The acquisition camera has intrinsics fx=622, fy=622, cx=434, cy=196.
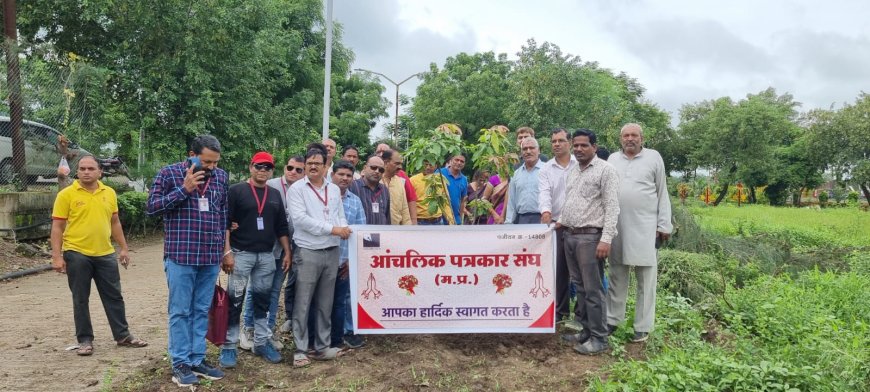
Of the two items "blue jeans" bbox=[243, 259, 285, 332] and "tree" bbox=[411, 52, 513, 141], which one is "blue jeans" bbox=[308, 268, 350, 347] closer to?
"blue jeans" bbox=[243, 259, 285, 332]

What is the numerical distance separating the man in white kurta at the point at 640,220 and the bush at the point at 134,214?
1096cm

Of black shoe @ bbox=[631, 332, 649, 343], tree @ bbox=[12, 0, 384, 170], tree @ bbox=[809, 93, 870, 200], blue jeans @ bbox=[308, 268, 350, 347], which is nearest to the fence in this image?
tree @ bbox=[12, 0, 384, 170]

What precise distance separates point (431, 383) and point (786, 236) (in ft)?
42.0

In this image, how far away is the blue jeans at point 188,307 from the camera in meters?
4.30

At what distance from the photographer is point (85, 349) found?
516 cm

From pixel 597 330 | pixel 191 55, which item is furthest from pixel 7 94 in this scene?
pixel 597 330

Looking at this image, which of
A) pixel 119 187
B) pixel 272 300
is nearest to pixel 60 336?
pixel 272 300

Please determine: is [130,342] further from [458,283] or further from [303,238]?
[458,283]

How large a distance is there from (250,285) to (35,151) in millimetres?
9242

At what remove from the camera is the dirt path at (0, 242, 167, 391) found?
15.2 feet

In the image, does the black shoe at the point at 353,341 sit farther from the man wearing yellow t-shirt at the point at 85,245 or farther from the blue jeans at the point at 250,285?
the man wearing yellow t-shirt at the point at 85,245

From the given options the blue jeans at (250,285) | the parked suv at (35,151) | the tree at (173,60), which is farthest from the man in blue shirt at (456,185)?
the tree at (173,60)

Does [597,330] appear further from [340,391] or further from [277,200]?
[277,200]

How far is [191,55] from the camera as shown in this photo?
13203 mm
